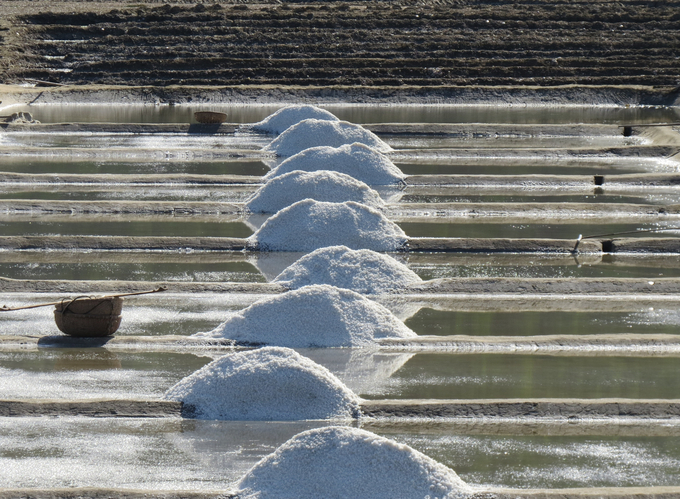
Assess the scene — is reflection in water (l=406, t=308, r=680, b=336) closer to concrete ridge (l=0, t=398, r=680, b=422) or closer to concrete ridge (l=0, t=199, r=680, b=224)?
concrete ridge (l=0, t=398, r=680, b=422)

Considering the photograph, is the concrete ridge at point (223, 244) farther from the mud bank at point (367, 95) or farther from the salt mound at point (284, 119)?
the mud bank at point (367, 95)

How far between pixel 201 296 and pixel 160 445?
3094 mm

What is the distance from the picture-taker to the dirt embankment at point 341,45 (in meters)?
24.5

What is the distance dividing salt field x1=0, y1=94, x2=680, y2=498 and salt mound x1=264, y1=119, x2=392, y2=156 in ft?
0.16

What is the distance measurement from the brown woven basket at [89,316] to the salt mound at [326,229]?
2779 mm

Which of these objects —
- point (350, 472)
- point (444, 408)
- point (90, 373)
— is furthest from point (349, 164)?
point (350, 472)

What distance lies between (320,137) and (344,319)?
305 inches

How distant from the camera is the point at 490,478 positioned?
15.9ft

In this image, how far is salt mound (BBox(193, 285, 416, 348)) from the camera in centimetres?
692

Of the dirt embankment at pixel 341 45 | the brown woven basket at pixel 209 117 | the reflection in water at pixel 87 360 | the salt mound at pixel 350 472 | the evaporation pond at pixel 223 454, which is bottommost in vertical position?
the reflection in water at pixel 87 360

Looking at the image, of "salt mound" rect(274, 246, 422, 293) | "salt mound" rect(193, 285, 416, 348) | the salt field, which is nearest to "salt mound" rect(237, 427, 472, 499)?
the salt field

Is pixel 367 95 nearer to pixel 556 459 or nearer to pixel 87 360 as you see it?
pixel 87 360

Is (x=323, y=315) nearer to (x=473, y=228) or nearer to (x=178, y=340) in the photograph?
(x=178, y=340)

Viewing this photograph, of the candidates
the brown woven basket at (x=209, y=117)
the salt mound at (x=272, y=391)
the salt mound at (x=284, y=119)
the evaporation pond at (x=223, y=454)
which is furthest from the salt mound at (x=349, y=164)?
the evaporation pond at (x=223, y=454)
